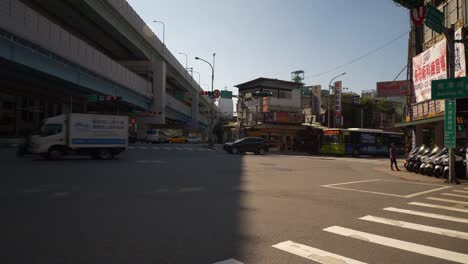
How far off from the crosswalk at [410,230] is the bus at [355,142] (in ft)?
89.0

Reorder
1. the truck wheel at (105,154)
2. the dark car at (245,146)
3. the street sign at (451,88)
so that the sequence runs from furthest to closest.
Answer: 1. the dark car at (245,146)
2. the truck wheel at (105,154)
3. the street sign at (451,88)

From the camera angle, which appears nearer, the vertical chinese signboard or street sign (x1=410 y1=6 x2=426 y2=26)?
street sign (x1=410 y1=6 x2=426 y2=26)

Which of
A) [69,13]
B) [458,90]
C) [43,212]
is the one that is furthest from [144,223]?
[69,13]

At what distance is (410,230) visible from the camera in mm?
5707

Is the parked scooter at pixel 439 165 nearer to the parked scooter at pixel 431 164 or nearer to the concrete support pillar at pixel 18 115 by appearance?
the parked scooter at pixel 431 164

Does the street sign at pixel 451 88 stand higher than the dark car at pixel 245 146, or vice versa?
the street sign at pixel 451 88

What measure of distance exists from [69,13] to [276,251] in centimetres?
3249

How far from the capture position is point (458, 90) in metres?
13.1

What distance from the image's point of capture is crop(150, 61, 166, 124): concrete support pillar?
49.5m

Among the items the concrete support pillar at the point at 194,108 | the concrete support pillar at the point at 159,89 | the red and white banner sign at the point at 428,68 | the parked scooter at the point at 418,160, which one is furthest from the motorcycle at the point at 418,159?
the concrete support pillar at the point at 194,108

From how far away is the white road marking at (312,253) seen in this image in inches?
165

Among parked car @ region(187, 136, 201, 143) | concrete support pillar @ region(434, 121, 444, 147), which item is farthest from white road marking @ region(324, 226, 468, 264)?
parked car @ region(187, 136, 201, 143)

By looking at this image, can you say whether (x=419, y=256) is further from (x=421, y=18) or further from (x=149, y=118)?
(x=149, y=118)

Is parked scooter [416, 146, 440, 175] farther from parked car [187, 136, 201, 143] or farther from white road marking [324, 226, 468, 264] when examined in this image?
parked car [187, 136, 201, 143]
